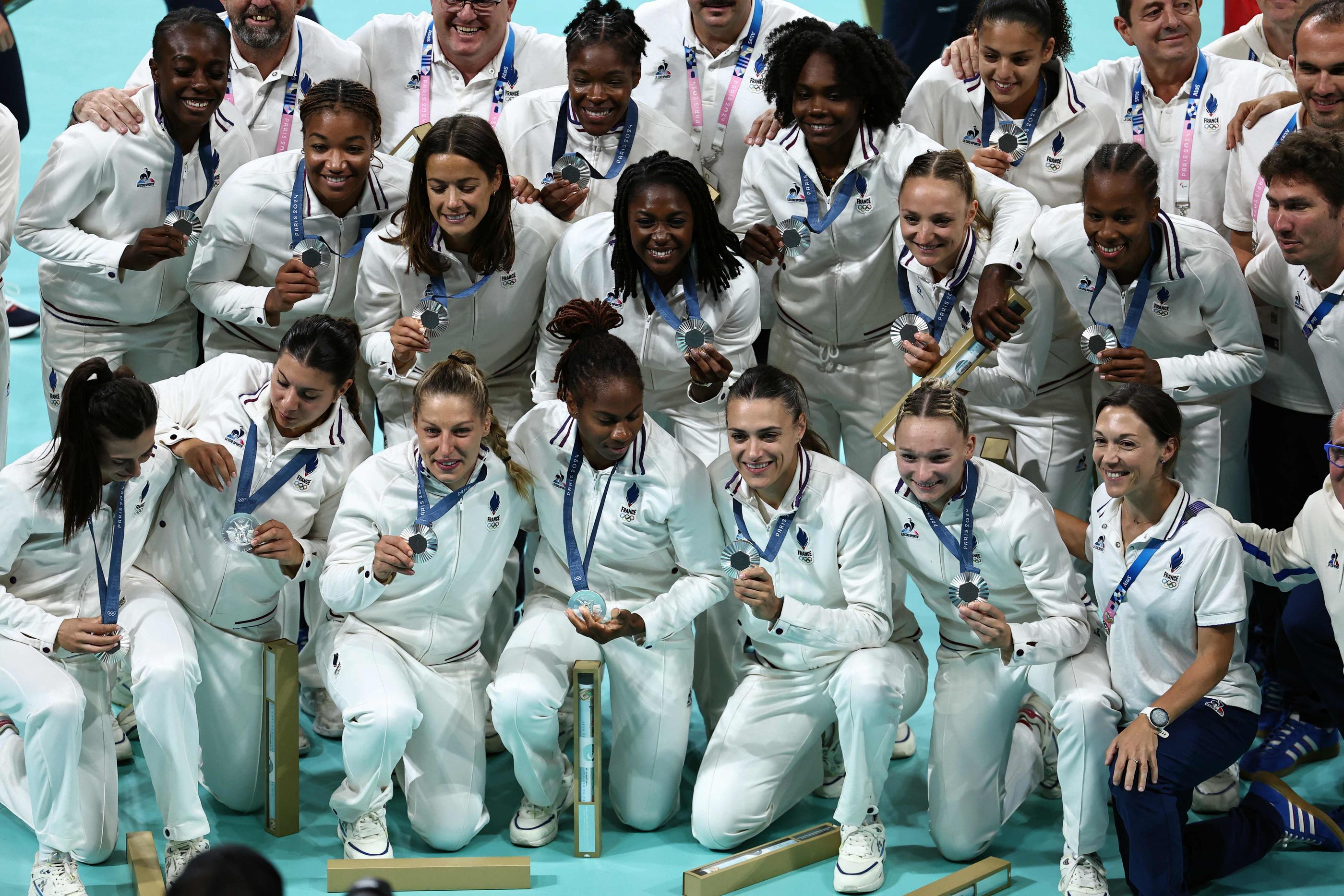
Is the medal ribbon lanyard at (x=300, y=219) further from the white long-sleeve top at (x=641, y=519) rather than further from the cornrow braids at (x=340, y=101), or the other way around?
the white long-sleeve top at (x=641, y=519)

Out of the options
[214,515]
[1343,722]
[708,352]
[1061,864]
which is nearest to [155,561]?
[214,515]

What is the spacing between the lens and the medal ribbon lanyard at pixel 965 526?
5.56 metres

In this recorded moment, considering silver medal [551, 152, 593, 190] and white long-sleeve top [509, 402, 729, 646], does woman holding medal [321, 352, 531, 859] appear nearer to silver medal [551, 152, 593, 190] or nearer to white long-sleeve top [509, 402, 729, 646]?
white long-sleeve top [509, 402, 729, 646]

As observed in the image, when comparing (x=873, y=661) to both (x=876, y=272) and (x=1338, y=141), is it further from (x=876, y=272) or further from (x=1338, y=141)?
(x=1338, y=141)

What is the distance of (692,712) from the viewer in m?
6.82

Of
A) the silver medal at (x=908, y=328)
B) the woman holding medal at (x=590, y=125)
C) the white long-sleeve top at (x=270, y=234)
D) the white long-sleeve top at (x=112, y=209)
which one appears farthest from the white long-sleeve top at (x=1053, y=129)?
the white long-sleeve top at (x=112, y=209)

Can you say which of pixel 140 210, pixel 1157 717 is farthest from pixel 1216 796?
pixel 140 210

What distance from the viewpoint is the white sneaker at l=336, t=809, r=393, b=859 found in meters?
5.46

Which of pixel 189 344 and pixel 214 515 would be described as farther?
pixel 189 344

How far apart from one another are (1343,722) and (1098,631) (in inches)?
36.3

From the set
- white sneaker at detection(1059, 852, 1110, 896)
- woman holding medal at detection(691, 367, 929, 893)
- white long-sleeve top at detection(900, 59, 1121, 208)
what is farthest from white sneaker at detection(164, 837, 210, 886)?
white long-sleeve top at detection(900, 59, 1121, 208)

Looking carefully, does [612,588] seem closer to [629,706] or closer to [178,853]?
[629,706]

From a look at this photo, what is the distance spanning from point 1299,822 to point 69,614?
4.38m

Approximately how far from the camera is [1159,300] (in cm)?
593
